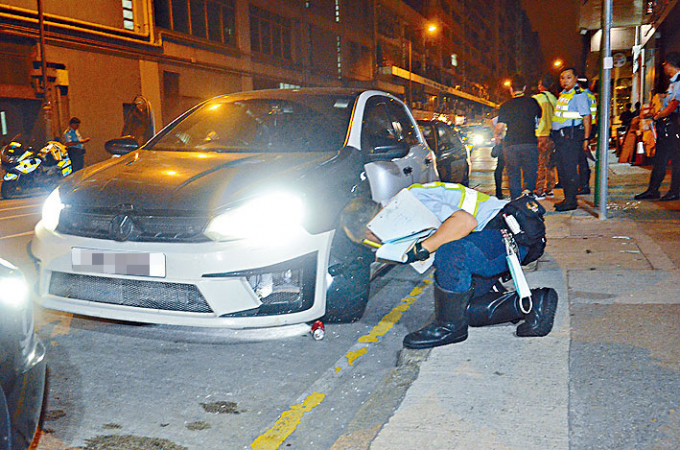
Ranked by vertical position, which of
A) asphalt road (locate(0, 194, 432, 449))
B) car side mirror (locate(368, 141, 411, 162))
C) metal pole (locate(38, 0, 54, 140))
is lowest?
asphalt road (locate(0, 194, 432, 449))

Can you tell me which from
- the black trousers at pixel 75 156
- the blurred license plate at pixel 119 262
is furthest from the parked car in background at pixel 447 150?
the black trousers at pixel 75 156

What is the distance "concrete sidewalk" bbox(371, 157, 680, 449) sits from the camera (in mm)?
2768

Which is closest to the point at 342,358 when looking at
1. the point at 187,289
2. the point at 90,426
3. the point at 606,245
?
the point at 187,289

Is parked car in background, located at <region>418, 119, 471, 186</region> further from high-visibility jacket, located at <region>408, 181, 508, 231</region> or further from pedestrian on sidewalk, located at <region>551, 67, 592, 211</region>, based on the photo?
high-visibility jacket, located at <region>408, 181, 508, 231</region>

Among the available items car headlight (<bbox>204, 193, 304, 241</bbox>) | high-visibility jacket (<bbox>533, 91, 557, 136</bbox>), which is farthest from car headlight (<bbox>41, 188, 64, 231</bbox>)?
high-visibility jacket (<bbox>533, 91, 557, 136</bbox>)

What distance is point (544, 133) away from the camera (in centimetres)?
1054

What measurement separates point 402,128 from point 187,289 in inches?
122

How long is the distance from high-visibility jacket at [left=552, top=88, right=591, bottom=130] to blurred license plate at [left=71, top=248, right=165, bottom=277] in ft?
21.8

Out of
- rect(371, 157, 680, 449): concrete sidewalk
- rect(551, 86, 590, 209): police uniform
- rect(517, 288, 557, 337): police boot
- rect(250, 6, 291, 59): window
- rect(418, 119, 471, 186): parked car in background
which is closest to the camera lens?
rect(371, 157, 680, 449): concrete sidewalk

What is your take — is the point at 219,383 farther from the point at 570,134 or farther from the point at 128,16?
the point at 128,16

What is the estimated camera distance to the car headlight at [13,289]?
2.30 m

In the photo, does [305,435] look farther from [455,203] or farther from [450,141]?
[450,141]

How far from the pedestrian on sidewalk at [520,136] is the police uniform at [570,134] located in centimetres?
31

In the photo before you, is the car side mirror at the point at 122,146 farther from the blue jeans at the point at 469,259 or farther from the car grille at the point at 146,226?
the blue jeans at the point at 469,259
